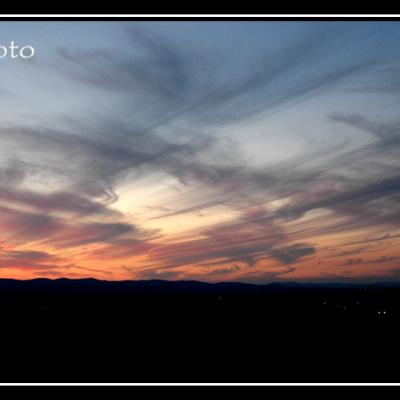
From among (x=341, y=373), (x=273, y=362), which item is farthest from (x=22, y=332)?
(x=341, y=373)

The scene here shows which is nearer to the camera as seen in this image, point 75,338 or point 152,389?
point 152,389
